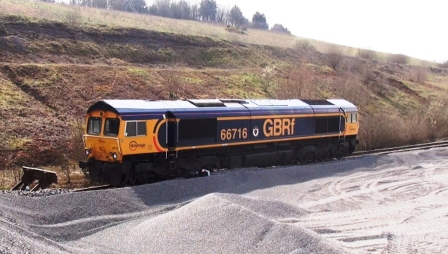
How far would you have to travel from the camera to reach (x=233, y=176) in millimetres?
19078

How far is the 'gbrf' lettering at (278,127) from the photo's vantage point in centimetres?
2281

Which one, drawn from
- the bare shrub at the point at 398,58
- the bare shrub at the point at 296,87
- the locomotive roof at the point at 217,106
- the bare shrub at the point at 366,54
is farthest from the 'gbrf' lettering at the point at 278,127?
the bare shrub at the point at 398,58

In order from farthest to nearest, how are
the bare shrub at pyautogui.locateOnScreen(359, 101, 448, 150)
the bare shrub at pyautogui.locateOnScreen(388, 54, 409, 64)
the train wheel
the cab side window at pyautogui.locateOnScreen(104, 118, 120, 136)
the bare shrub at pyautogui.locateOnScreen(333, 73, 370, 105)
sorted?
the bare shrub at pyautogui.locateOnScreen(388, 54, 409, 64) < the bare shrub at pyautogui.locateOnScreen(333, 73, 370, 105) < the bare shrub at pyautogui.locateOnScreen(359, 101, 448, 150) < the train wheel < the cab side window at pyautogui.locateOnScreen(104, 118, 120, 136)

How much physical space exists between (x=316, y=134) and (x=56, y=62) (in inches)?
754

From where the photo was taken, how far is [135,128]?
1752cm

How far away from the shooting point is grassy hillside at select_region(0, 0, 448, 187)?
2458 centimetres

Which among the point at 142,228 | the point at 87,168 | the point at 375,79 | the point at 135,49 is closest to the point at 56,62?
the point at 135,49

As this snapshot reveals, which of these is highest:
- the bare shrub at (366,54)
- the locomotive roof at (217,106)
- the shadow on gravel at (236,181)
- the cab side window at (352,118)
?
the bare shrub at (366,54)

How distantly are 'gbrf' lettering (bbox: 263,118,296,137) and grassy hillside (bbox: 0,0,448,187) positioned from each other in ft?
28.7

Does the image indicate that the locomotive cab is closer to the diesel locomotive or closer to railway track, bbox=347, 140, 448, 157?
the diesel locomotive

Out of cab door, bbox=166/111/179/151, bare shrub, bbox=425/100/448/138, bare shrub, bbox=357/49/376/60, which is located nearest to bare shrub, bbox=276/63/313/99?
bare shrub, bbox=425/100/448/138

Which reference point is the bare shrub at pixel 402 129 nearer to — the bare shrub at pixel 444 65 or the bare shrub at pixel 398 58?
the bare shrub at pixel 398 58

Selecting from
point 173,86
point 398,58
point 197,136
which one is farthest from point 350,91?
point 398,58

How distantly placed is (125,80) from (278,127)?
14.3 meters
